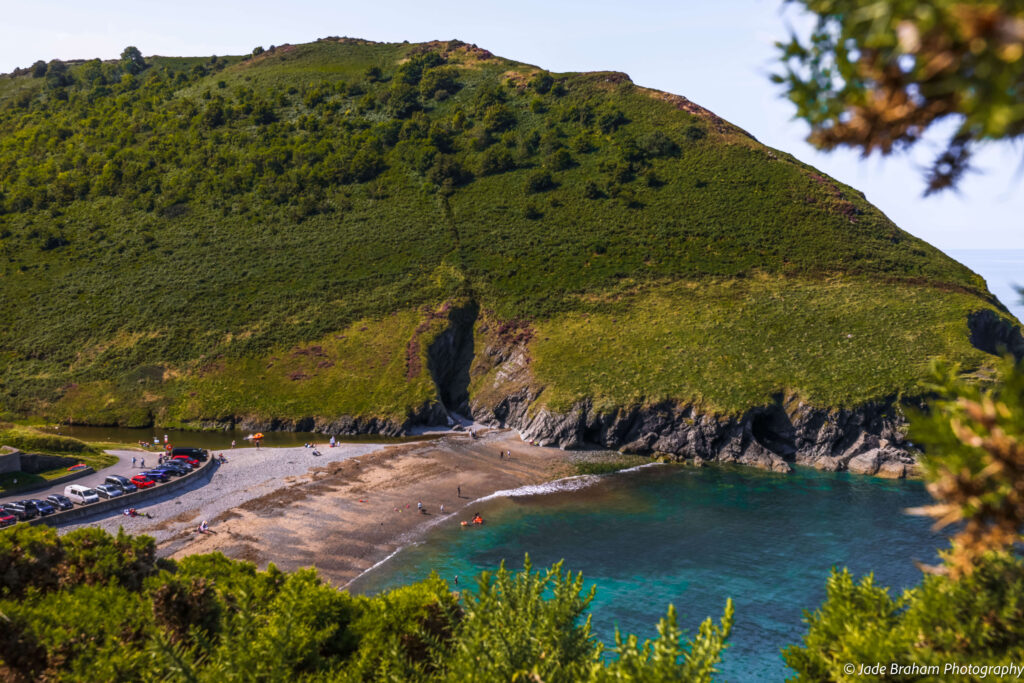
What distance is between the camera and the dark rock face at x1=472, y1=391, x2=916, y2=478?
67188 millimetres

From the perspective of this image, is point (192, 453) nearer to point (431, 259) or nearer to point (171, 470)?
point (171, 470)

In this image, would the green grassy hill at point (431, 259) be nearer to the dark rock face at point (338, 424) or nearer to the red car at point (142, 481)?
the dark rock face at point (338, 424)

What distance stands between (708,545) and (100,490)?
2085 inches

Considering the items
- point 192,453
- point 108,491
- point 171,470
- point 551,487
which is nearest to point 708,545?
point 551,487

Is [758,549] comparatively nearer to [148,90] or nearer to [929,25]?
[929,25]

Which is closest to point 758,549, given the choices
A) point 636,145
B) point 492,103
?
point 636,145

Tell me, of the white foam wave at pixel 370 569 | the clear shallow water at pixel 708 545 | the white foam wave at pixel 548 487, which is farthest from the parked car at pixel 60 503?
the white foam wave at pixel 548 487

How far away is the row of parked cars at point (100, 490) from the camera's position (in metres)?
46.2

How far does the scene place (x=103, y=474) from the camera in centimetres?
5856

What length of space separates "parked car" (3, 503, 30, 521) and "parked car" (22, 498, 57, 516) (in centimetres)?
44

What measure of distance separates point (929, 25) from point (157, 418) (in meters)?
96.0

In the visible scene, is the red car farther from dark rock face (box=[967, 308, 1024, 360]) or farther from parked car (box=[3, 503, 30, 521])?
dark rock face (box=[967, 308, 1024, 360])

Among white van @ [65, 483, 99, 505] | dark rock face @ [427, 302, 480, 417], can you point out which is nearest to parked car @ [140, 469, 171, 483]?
white van @ [65, 483, 99, 505]

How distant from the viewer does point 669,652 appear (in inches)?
509
